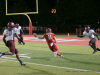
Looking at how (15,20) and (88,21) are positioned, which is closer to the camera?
(88,21)

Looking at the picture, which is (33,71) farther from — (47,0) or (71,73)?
(47,0)

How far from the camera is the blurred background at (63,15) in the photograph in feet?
156

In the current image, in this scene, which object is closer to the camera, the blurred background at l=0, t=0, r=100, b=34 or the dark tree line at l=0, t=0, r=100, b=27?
the blurred background at l=0, t=0, r=100, b=34

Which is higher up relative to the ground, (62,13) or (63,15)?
(62,13)

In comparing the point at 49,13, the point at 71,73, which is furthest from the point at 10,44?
the point at 49,13

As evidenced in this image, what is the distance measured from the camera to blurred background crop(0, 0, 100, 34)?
47.6 m

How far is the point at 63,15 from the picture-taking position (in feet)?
163

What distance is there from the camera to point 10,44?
8.15 metres

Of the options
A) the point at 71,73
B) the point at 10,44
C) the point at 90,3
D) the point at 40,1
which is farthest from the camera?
the point at 40,1

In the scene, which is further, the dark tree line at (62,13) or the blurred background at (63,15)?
the dark tree line at (62,13)

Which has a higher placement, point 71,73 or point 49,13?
point 49,13

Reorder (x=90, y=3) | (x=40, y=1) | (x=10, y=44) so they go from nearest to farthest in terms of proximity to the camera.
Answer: (x=10, y=44), (x=90, y=3), (x=40, y=1)

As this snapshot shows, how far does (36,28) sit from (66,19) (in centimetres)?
736

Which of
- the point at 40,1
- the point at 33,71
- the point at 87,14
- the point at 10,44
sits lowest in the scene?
the point at 33,71
